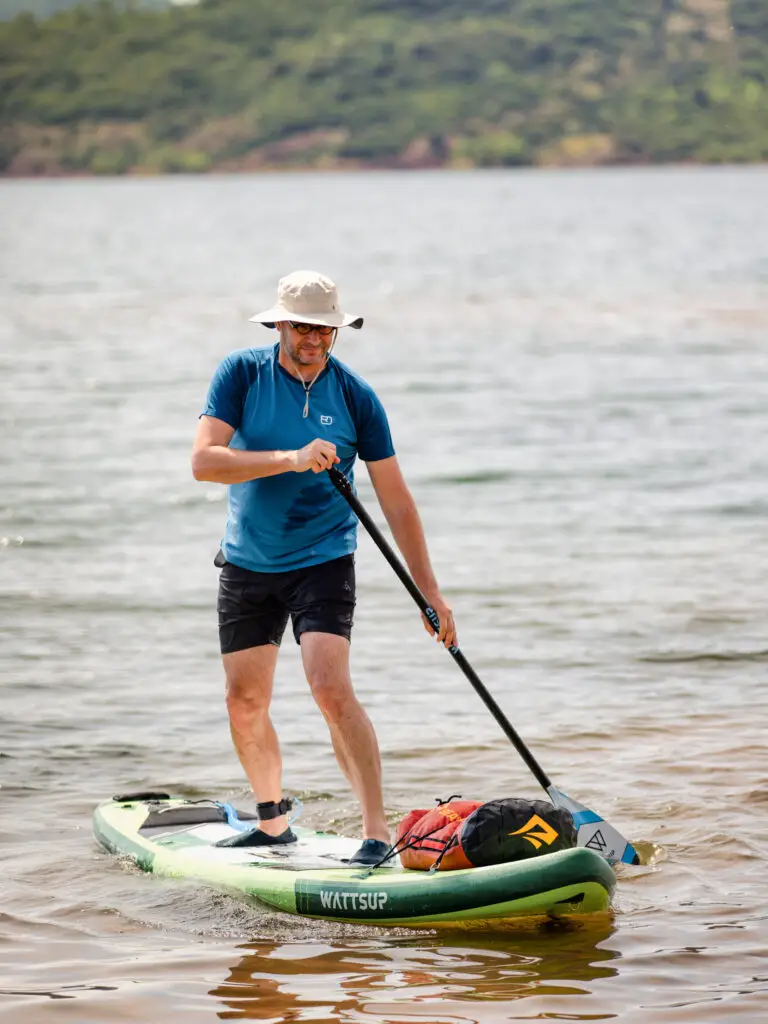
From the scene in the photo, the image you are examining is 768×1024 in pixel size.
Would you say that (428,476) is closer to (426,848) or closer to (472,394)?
(472,394)

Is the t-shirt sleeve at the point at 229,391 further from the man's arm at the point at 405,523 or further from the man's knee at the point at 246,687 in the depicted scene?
the man's knee at the point at 246,687

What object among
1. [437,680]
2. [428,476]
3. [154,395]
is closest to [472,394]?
[154,395]

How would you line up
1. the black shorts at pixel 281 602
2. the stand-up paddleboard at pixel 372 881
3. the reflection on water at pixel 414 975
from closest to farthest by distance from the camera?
the reflection on water at pixel 414 975
the stand-up paddleboard at pixel 372 881
the black shorts at pixel 281 602

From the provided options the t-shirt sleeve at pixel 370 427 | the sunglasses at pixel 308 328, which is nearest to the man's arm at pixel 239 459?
the t-shirt sleeve at pixel 370 427

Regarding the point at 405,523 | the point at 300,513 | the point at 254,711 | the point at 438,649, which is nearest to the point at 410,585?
the point at 405,523

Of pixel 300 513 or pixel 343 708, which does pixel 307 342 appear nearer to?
pixel 300 513

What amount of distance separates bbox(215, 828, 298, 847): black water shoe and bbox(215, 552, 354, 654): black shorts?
95 cm

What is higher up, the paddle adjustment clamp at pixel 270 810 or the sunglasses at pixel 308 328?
the sunglasses at pixel 308 328

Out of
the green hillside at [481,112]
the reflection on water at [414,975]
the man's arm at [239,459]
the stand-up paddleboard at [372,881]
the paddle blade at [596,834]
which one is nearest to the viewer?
the reflection on water at [414,975]

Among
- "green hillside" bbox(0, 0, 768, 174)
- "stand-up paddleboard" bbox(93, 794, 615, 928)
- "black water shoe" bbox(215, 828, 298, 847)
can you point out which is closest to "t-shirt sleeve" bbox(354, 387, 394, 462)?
"stand-up paddleboard" bbox(93, 794, 615, 928)

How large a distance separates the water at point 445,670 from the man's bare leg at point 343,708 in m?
0.59

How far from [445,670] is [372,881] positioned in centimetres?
464

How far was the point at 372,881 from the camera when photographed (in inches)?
282

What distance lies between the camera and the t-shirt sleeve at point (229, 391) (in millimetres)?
7051
